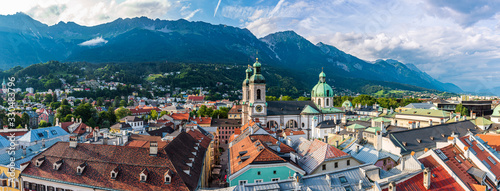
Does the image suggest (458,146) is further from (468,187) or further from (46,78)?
(46,78)

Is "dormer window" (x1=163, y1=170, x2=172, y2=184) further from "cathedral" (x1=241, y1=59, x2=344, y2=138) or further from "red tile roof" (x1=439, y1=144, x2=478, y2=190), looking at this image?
"cathedral" (x1=241, y1=59, x2=344, y2=138)

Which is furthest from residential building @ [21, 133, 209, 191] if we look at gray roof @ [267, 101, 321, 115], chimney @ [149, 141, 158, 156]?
gray roof @ [267, 101, 321, 115]

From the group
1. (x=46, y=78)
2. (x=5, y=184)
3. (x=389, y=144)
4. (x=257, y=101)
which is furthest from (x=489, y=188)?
(x=46, y=78)

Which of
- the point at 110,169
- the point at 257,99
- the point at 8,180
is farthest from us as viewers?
the point at 257,99

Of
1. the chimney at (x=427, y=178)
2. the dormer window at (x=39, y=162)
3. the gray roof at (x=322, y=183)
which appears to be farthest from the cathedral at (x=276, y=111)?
the chimney at (x=427, y=178)

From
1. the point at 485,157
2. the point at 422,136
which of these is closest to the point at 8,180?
the point at 485,157

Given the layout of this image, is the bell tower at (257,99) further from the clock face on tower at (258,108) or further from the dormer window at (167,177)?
the dormer window at (167,177)

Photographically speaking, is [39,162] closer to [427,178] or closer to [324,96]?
[427,178]
